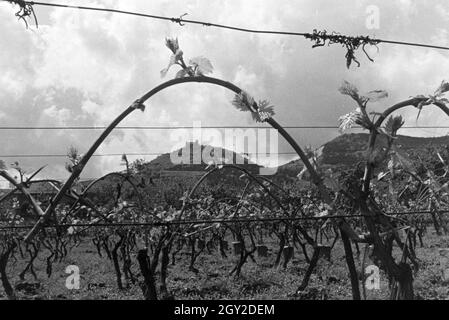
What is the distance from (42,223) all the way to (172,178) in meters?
46.9

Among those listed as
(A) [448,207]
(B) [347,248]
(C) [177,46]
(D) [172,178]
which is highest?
(D) [172,178]

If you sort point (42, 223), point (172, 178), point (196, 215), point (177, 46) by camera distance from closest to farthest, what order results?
1. point (42, 223)
2. point (177, 46)
3. point (196, 215)
4. point (172, 178)

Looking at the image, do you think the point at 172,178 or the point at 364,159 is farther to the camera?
the point at 172,178

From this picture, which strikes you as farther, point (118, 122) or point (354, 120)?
point (354, 120)

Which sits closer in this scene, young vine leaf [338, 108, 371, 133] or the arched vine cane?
the arched vine cane

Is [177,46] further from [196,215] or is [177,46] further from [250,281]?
[196,215]

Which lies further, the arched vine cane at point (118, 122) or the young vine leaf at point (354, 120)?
the young vine leaf at point (354, 120)
